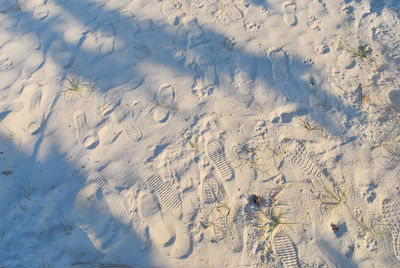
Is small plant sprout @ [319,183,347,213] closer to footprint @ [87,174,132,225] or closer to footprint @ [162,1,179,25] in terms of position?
footprint @ [87,174,132,225]

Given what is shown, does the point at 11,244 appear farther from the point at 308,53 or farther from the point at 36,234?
the point at 308,53

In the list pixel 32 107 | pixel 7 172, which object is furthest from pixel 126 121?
pixel 7 172

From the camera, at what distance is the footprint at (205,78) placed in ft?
8.47

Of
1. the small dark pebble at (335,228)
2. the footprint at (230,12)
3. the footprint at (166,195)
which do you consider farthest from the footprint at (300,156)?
the footprint at (230,12)

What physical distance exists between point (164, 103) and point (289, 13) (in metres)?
1.79

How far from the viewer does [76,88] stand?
267 cm

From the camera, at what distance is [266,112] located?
2.45 m

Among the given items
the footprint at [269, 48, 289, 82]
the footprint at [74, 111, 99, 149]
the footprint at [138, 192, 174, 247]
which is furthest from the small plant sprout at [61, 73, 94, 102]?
the footprint at [269, 48, 289, 82]

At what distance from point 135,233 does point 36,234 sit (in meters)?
0.91

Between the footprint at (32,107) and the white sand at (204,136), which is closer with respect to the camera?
the white sand at (204,136)

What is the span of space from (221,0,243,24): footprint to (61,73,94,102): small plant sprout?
176cm

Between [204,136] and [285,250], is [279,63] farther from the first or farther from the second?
[285,250]

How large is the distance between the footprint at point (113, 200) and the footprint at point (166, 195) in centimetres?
32

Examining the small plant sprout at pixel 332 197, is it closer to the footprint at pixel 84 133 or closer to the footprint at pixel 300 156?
the footprint at pixel 300 156
